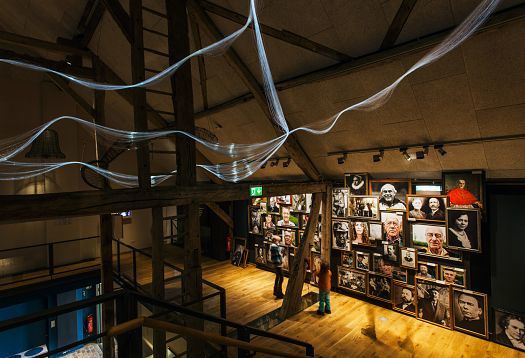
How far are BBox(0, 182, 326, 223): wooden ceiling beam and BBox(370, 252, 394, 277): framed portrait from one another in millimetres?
3487

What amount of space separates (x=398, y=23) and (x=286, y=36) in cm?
135

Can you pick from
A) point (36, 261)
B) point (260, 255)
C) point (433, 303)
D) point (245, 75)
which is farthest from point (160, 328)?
point (36, 261)

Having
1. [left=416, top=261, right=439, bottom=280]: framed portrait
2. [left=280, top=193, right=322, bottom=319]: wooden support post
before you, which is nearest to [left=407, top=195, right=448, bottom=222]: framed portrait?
[left=416, top=261, right=439, bottom=280]: framed portrait

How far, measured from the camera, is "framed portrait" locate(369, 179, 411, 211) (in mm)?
5980

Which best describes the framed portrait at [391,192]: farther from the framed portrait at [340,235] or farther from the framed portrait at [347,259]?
the framed portrait at [347,259]

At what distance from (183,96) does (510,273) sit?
6012 millimetres

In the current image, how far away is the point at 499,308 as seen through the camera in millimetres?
4984

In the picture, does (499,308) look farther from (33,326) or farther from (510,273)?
(33,326)

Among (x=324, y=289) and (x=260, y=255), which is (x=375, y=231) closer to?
(x=324, y=289)

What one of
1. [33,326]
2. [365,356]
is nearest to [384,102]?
[365,356]

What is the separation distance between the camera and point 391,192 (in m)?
6.15

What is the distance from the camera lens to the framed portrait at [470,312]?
5062 millimetres

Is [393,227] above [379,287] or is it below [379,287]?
above

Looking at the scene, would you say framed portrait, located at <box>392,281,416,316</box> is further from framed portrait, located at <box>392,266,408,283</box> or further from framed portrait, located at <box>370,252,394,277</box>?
framed portrait, located at <box>370,252,394,277</box>
